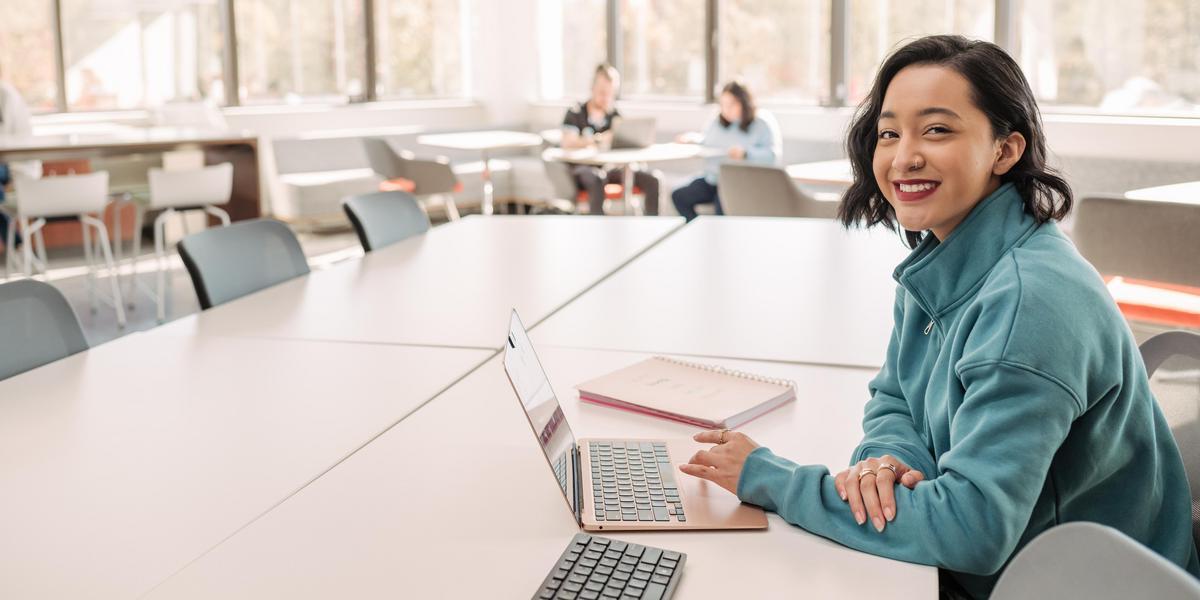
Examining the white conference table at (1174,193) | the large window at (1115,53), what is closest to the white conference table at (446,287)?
the white conference table at (1174,193)

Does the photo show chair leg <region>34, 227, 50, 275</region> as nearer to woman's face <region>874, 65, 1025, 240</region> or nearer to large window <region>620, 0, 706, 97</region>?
large window <region>620, 0, 706, 97</region>

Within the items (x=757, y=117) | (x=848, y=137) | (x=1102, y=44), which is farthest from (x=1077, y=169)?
(x=848, y=137)

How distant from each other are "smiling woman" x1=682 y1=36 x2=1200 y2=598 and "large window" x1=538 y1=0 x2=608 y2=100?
29.8 ft

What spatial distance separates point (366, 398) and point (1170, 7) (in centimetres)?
653

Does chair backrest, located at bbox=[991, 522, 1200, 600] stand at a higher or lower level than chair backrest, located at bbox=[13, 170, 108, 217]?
lower

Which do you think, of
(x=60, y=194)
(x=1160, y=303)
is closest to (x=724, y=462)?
(x=1160, y=303)

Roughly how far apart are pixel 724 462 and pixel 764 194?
3.94m

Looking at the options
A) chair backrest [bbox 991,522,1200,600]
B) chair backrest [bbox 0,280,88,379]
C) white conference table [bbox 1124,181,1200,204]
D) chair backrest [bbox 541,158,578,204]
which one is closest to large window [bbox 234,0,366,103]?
chair backrest [bbox 541,158,578,204]

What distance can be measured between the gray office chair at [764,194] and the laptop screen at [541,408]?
378 centimetres

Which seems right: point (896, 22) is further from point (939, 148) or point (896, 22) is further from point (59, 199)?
point (939, 148)

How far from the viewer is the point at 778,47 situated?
8.94m

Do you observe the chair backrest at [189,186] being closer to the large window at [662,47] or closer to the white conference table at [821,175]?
the white conference table at [821,175]

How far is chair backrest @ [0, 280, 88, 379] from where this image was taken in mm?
Answer: 2215

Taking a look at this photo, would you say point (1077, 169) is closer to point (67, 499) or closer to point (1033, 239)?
point (1033, 239)
